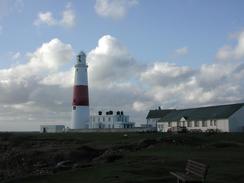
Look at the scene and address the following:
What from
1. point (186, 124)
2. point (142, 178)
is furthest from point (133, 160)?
point (186, 124)

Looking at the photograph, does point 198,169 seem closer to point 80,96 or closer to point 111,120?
point 80,96

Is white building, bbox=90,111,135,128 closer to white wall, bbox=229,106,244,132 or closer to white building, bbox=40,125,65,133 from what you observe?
white building, bbox=40,125,65,133

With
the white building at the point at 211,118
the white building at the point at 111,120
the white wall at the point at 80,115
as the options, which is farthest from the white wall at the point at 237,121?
the white building at the point at 111,120

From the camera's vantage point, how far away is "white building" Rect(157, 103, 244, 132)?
224 feet

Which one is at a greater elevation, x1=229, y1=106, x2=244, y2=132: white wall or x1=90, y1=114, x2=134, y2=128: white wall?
x1=90, y1=114, x2=134, y2=128: white wall

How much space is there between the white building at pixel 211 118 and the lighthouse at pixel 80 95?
1514 centimetres

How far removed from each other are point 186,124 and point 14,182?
2352 inches

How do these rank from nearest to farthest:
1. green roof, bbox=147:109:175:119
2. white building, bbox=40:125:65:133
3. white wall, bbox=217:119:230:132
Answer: white wall, bbox=217:119:230:132
white building, bbox=40:125:65:133
green roof, bbox=147:109:175:119

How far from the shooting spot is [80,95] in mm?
80750

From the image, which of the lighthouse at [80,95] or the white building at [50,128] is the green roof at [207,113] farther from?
the white building at [50,128]

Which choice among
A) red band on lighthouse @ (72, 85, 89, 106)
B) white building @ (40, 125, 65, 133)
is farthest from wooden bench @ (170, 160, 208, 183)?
white building @ (40, 125, 65, 133)

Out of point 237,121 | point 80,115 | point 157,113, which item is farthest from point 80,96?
point 157,113

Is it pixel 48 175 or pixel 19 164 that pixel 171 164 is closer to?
pixel 48 175

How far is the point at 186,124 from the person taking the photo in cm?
7919
